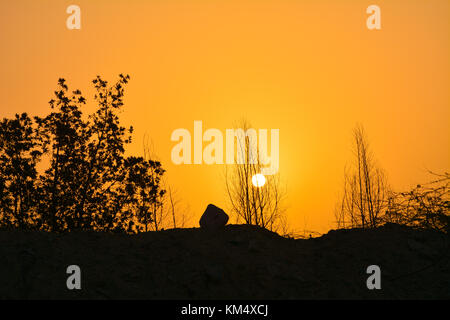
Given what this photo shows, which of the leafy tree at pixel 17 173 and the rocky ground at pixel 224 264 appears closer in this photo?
the rocky ground at pixel 224 264

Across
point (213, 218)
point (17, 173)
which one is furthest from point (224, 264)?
point (17, 173)

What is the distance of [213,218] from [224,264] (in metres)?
2.06

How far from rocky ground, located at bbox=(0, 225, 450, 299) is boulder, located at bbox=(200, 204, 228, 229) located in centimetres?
35

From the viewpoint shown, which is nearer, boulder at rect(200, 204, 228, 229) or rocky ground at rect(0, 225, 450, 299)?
rocky ground at rect(0, 225, 450, 299)

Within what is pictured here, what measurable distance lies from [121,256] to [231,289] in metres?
2.33

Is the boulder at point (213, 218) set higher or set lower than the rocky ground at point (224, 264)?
higher

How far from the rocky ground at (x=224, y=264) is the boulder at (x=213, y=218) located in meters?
0.35

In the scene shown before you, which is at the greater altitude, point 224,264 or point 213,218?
point 213,218

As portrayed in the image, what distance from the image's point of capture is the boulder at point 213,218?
11375 mm

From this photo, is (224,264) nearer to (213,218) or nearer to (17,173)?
(213,218)

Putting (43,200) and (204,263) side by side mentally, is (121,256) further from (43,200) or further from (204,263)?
(43,200)

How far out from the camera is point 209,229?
1116 cm

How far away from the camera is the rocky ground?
8805mm

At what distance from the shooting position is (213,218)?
37.5ft
